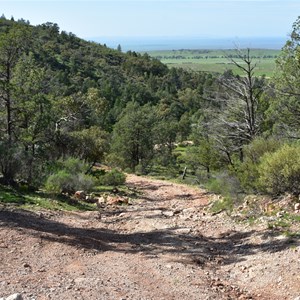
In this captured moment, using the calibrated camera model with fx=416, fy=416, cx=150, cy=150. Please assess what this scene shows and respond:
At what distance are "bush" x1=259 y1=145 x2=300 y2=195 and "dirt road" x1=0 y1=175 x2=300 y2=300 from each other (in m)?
1.74

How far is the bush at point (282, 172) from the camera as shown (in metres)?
11.7

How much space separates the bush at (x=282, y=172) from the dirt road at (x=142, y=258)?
1742 mm

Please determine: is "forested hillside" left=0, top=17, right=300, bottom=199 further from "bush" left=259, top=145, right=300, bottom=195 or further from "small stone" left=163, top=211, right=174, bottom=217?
"small stone" left=163, top=211, right=174, bottom=217

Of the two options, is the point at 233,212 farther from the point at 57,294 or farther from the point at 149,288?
the point at 57,294

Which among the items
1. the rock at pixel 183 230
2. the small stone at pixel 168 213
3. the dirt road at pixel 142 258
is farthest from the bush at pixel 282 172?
the small stone at pixel 168 213

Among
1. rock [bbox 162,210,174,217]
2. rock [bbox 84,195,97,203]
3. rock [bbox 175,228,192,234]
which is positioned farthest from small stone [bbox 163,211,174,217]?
rock [bbox 84,195,97,203]

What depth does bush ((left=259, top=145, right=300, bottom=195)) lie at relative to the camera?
1171cm

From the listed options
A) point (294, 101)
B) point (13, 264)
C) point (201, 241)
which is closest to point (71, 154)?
point (294, 101)

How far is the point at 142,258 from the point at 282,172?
506 cm

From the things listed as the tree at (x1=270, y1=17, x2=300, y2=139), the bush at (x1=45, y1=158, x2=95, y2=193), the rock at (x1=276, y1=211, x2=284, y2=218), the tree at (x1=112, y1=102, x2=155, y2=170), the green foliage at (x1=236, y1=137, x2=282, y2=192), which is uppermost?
the tree at (x1=270, y1=17, x2=300, y2=139)

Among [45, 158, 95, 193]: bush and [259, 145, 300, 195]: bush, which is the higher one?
[259, 145, 300, 195]: bush

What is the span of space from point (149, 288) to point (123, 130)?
1152 inches

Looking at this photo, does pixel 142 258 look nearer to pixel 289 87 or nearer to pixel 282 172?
pixel 282 172

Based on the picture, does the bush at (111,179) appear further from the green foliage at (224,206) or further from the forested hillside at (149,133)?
the green foliage at (224,206)
